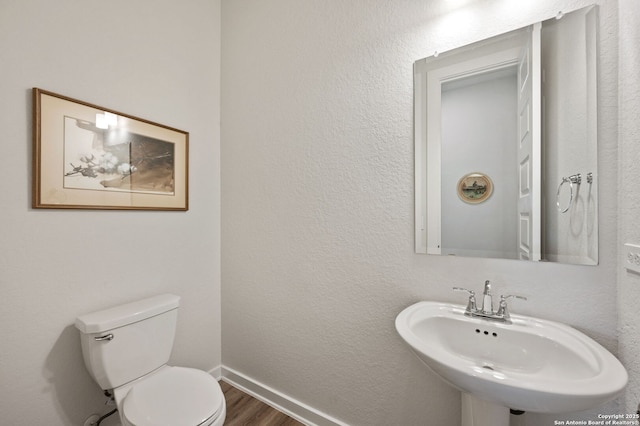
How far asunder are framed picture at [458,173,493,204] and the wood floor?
1.60 m

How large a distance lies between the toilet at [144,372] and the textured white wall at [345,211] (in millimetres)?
557

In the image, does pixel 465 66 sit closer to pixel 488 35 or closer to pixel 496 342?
pixel 488 35

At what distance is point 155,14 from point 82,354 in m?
1.97

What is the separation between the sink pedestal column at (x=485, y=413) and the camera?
0.90 m

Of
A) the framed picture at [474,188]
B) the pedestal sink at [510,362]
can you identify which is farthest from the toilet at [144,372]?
the framed picture at [474,188]

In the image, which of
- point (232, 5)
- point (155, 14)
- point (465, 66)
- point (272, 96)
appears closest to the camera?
point (465, 66)

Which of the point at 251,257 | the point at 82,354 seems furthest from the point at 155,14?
the point at 82,354

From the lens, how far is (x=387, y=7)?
4.35ft

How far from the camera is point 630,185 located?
83 centimetres

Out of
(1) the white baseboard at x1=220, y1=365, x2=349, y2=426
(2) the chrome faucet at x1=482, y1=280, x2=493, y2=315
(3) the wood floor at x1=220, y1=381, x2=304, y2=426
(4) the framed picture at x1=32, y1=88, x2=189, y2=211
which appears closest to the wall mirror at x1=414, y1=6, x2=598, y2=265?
(2) the chrome faucet at x1=482, y1=280, x2=493, y2=315

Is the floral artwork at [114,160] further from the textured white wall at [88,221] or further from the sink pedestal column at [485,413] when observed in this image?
the sink pedestal column at [485,413]

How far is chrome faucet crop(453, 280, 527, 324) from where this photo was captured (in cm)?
102

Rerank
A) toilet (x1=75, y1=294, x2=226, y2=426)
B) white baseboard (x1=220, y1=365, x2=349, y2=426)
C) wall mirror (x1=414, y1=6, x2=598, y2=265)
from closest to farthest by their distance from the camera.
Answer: wall mirror (x1=414, y1=6, x2=598, y2=265) < toilet (x1=75, y1=294, x2=226, y2=426) < white baseboard (x1=220, y1=365, x2=349, y2=426)

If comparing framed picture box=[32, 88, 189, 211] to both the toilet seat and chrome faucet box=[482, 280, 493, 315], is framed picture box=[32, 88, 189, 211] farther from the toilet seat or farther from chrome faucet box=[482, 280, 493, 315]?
chrome faucet box=[482, 280, 493, 315]
